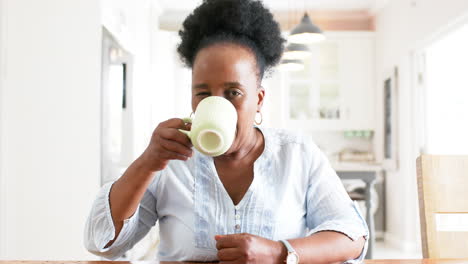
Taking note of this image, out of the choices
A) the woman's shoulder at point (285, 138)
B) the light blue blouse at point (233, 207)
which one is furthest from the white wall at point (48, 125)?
the woman's shoulder at point (285, 138)

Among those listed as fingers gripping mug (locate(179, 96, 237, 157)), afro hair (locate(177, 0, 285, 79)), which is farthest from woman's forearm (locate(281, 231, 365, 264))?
afro hair (locate(177, 0, 285, 79))

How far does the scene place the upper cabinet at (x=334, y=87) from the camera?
5.88 metres

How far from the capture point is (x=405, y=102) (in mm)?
4852

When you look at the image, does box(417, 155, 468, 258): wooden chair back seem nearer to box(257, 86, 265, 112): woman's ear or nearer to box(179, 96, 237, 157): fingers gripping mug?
box(257, 86, 265, 112): woman's ear

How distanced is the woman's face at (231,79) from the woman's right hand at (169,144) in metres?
0.11

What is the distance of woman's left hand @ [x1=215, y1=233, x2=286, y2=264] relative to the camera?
82cm

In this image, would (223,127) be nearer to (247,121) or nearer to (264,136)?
(247,121)

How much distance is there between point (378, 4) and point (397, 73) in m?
1.08

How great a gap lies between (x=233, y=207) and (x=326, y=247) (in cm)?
22

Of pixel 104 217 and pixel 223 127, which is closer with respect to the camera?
pixel 223 127

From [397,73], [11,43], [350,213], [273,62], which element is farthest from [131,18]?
[350,213]

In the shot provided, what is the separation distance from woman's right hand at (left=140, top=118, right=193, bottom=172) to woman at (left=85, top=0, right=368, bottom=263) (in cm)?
2

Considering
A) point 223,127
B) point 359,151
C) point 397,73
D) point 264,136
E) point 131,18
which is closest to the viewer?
point 223,127

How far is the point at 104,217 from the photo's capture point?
98cm
